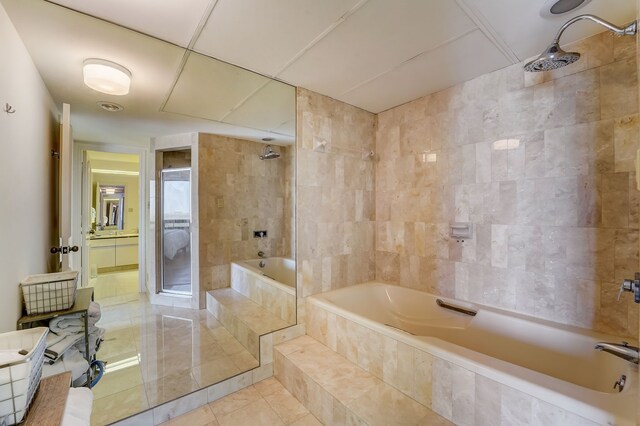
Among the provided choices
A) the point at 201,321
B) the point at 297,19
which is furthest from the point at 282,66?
the point at 201,321

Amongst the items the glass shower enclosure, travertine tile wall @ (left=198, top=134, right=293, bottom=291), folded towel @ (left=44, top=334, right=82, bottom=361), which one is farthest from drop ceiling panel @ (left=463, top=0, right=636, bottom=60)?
folded towel @ (left=44, top=334, right=82, bottom=361)

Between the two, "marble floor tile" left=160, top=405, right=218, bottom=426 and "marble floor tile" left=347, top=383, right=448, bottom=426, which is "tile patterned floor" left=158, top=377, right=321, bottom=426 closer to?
"marble floor tile" left=160, top=405, right=218, bottom=426

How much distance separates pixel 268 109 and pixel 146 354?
7.50 ft

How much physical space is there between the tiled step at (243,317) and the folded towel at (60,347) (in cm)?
115

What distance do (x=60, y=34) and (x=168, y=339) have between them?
7.30ft

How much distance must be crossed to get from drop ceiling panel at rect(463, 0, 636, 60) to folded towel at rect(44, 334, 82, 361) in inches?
112

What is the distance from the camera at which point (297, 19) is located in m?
1.49

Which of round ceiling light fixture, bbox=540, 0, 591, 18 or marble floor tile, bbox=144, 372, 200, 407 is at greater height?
round ceiling light fixture, bbox=540, 0, 591, 18

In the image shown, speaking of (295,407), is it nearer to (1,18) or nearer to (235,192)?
(235,192)

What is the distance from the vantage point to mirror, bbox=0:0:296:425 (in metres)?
1.61

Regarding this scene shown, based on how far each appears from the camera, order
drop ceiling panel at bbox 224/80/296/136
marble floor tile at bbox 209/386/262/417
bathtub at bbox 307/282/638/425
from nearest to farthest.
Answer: bathtub at bbox 307/282/638/425, marble floor tile at bbox 209/386/262/417, drop ceiling panel at bbox 224/80/296/136

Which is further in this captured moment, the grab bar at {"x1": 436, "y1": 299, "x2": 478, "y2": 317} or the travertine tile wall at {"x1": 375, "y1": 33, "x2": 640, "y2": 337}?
the grab bar at {"x1": 436, "y1": 299, "x2": 478, "y2": 317}

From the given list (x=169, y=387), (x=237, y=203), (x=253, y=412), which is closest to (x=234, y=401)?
(x=253, y=412)

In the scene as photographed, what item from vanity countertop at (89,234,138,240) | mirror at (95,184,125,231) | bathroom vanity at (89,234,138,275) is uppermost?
mirror at (95,184,125,231)
